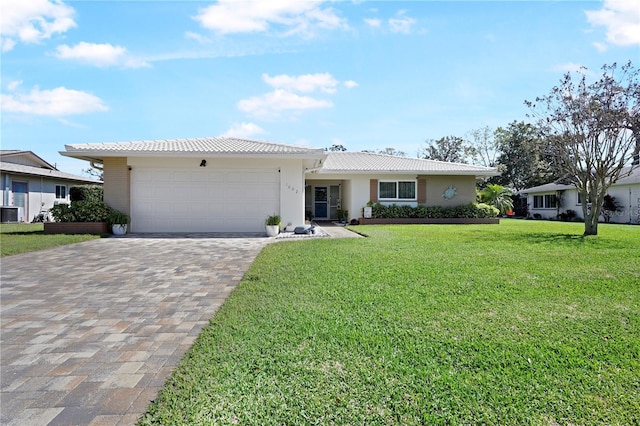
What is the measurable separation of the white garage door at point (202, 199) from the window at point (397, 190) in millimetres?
7864

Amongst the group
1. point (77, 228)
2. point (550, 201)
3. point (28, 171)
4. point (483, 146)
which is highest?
point (483, 146)

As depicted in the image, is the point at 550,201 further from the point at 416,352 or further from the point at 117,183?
the point at 416,352

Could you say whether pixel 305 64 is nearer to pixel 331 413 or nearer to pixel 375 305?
pixel 375 305

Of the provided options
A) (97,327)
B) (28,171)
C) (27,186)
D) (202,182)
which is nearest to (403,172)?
(202,182)

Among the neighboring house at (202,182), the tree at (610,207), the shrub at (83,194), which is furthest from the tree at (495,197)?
the shrub at (83,194)

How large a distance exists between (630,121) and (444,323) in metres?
13.1

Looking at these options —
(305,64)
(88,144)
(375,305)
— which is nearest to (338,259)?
(375,305)

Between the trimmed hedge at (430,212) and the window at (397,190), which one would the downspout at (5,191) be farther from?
the window at (397,190)

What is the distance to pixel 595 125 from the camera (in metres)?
12.3

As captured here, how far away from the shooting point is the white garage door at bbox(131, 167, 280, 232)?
1367cm

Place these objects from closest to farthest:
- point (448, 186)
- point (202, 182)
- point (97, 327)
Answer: point (97, 327)
point (202, 182)
point (448, 186)

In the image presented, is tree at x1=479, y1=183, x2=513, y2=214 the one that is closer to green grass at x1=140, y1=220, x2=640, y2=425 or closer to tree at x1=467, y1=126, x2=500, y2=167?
green grass at x1=140, y1=220, x2=640, y2=425

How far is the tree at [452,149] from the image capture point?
4556cm

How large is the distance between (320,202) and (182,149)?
10564 millimetres
